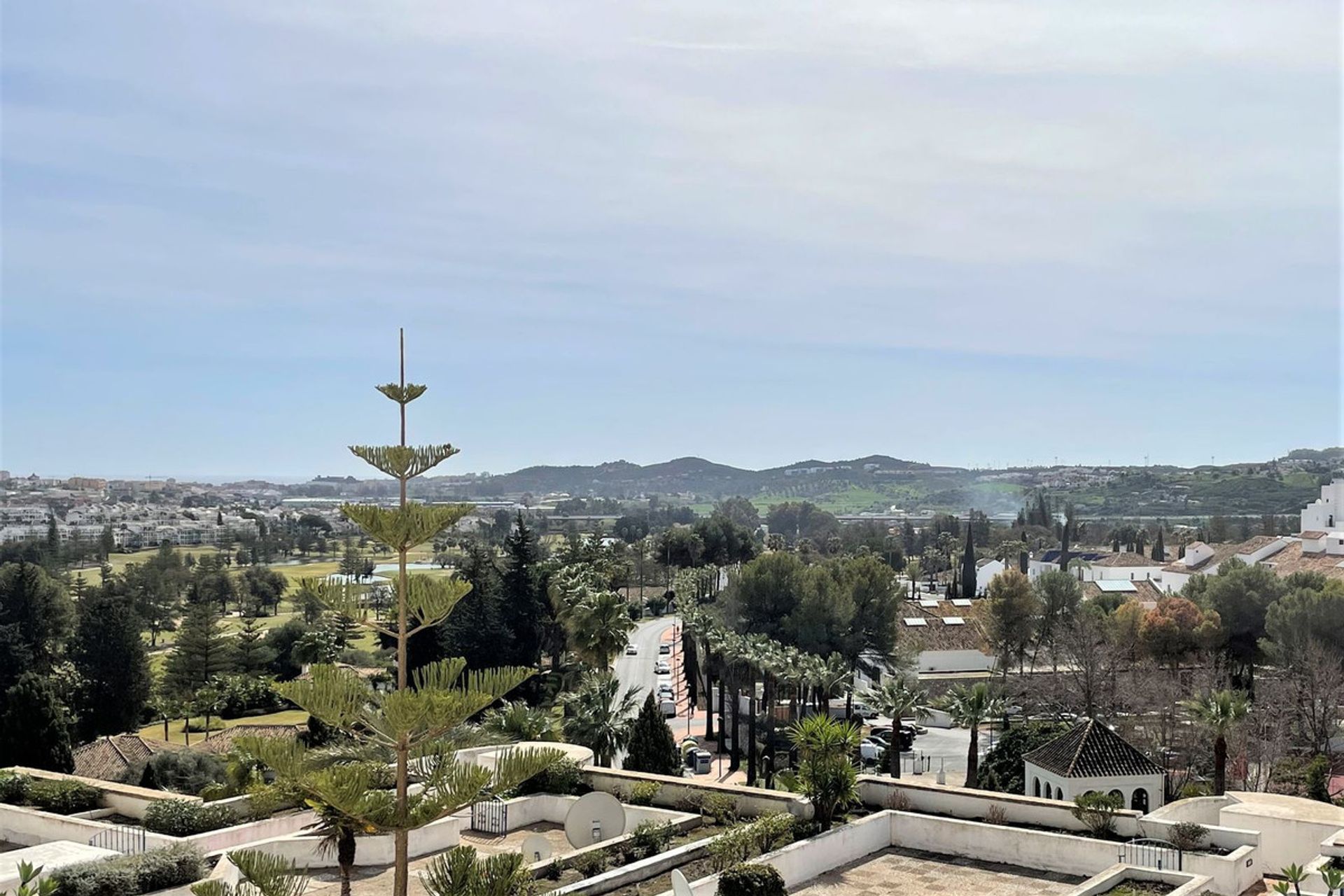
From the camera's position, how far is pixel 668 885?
13.4 m

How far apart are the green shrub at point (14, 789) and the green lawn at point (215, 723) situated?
1209 inches

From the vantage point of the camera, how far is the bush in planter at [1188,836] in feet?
48.4

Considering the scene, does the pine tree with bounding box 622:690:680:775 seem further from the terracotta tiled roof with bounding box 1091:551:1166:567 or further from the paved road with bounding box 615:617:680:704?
the terracotta tiled roof with bounding box 1091:551:1166:567

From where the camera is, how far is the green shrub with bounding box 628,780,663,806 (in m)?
17.5

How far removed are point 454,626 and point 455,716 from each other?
4509cm

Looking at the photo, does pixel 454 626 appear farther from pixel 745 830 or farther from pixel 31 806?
pixel 745 830

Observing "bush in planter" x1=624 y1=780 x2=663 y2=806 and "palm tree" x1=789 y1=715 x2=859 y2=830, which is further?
"bush in planter" x1=624 y1=780 x2=663 y2=806

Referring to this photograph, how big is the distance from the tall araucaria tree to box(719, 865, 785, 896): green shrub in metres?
4.20

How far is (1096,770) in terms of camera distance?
979 inches

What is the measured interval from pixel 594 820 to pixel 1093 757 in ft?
44.5

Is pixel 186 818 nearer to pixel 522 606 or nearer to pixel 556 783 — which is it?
pixel 556 783

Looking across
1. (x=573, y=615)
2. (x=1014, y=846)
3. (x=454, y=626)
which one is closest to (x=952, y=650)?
(x=454, y=626)

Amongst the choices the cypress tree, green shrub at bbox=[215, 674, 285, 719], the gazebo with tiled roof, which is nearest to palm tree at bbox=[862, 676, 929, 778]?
the gazebo with tiled roof

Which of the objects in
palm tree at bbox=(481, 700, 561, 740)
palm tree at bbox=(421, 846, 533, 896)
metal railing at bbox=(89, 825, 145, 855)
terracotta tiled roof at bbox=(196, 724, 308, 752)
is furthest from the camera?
terracotta tiled roof at bbox=(196, 724, 308, 752)
